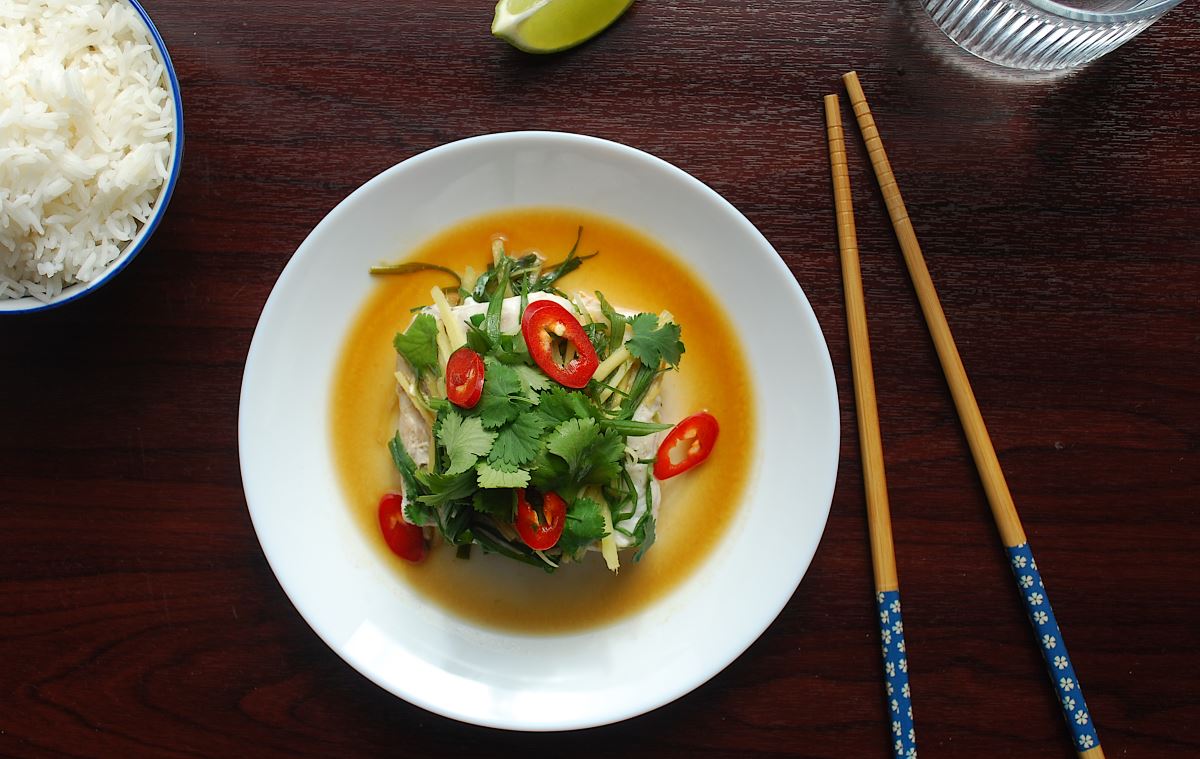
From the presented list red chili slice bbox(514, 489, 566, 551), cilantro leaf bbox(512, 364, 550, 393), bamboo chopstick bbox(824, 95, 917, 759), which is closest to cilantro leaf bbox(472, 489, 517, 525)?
red chili slice bbox(514, 489, 566, 551)

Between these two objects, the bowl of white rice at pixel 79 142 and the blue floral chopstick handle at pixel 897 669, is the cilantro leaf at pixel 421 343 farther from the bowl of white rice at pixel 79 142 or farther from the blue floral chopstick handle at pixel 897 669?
the blue floral chopstick handle at pixel 897 669

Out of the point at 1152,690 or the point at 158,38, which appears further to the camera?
the point at 1152,690

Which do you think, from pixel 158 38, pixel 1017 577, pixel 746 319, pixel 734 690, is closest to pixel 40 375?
pixel 158 38

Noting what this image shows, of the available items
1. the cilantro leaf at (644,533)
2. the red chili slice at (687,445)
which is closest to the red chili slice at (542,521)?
the cilantro leaf at (644,533)

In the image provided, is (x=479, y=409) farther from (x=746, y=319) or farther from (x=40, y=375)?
(x=40, y=375)

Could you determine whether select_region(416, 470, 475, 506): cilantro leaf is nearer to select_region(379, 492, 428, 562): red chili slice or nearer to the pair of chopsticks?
select_region(379, 492, 428, 562): red chili slice

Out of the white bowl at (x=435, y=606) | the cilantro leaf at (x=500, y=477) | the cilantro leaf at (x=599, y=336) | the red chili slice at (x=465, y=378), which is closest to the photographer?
the cilantro leaf at (x=500, y=477)

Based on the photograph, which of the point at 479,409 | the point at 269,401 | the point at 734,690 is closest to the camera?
the point at 479,409
